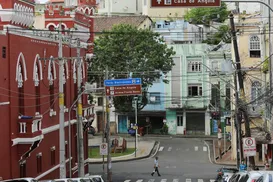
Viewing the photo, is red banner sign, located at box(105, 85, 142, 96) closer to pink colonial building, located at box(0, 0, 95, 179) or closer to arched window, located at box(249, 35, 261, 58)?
pink colonial building, located at box(0, 0, 95, 179)

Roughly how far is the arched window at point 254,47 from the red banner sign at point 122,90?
50.3 ft

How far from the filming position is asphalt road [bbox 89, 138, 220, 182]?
47656 mm

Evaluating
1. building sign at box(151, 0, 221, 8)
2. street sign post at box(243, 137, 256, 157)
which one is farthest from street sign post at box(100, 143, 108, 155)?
building sign at box(151, 0, 221, 8)

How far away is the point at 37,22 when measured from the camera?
5016cm

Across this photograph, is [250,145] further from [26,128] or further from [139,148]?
[139,148]

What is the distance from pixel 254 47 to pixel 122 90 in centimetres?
1565

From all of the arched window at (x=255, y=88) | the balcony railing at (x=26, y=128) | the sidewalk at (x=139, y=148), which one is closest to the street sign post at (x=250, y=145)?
the balcony railing at (x=26, y=128)

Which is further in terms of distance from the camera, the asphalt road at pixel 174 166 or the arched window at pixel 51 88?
the asphalt road at pixel 174 166

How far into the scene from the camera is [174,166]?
55.0 m

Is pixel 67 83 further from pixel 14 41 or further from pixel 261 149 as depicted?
pixel 261 149

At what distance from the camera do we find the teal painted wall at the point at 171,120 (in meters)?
76.2

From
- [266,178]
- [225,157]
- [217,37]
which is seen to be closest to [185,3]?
[266,178]

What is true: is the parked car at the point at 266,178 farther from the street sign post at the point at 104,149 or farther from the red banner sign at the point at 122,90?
the street sign post at the point at 104,149

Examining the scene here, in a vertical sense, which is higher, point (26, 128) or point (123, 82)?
point (123, 82)
